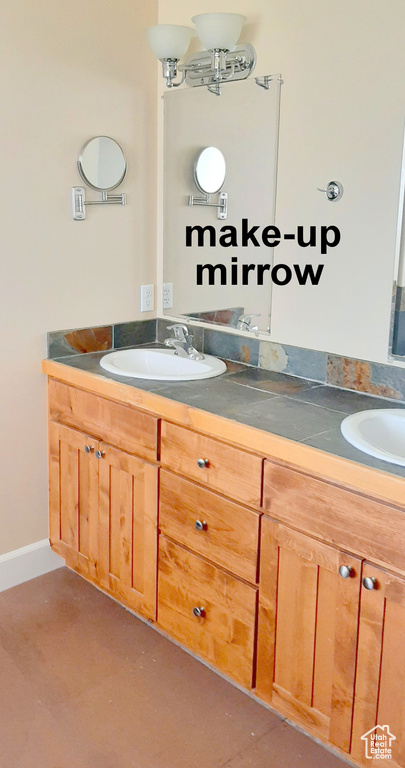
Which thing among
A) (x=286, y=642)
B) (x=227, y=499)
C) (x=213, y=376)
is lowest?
(x=286, y=642)

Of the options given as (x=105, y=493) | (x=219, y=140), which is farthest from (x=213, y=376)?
(x=219, y=140)

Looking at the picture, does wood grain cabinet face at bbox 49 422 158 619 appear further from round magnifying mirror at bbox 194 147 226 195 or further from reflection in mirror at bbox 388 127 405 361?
round magnifying mirror at bbox 194 147 226 195

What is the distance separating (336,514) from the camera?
64.8 inches

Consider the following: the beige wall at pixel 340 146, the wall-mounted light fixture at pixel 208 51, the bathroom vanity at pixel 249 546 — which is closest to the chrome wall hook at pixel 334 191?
the beige wall at pixel 340 146

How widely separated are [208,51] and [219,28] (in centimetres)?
15

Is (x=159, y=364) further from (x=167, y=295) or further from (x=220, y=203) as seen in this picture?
(x=220, y=203)

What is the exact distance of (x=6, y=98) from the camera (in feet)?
7.50

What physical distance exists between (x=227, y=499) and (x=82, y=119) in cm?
144

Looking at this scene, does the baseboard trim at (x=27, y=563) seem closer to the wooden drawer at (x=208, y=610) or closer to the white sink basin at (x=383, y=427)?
the wooden drawer at (x=208, y=610)

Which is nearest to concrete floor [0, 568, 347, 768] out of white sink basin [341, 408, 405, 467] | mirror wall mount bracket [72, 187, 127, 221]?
white sink basin [341, 408, 405, 467]

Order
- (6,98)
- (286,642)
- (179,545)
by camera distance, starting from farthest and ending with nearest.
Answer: (6,98), (179,545), (286,642)

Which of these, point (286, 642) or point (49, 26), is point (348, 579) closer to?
point (286, 642)

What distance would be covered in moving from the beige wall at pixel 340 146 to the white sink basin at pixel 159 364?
29 cm

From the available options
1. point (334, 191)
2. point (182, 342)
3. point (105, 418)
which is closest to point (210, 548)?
point (105, 418)
